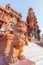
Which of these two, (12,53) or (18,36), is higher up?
(18,36)

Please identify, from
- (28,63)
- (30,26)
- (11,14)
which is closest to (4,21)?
(11,14)

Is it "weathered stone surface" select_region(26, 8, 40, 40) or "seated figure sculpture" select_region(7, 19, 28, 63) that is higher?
"weathered stone surface" select_region(26, 8, 40, 40)

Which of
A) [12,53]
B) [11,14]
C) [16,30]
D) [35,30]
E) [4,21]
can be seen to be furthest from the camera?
[35,30]

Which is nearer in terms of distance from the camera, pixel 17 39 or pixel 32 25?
pixel 17 39

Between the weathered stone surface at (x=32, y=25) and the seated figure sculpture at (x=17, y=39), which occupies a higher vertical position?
the weathered stone surface at (x=32, y=25)

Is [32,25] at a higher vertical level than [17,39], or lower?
higher

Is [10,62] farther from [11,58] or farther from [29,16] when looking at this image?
→ [29,16]

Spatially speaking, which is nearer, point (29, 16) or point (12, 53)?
point (12, 53)

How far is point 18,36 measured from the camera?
234 cm

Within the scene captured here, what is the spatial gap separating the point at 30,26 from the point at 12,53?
13915mm

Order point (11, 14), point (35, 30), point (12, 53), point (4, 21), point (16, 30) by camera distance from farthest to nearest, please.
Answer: point (35, 30), point (11, 14), point (4, 21), point (12, 53), point (16, 30)

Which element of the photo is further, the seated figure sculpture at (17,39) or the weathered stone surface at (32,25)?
the weathered stone surface at (32,25)

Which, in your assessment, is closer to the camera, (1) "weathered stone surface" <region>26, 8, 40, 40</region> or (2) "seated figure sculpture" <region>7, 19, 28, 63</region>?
(2) "seated figure sculpture" <region>7, 19, 28, 63</region>

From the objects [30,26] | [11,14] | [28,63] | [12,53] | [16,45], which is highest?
[11,14]
